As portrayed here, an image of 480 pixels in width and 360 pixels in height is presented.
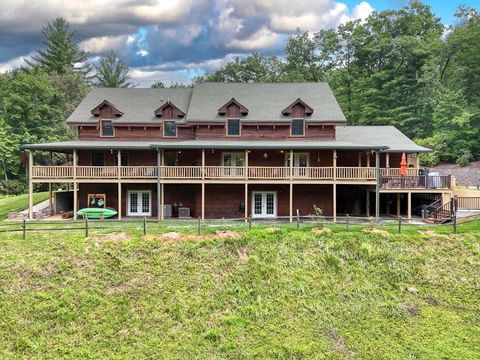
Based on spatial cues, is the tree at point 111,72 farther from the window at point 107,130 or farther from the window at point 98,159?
the window at point 98,159

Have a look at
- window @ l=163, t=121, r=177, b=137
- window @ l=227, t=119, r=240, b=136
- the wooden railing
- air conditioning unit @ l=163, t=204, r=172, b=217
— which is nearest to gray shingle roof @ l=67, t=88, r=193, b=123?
window @ l=163, t=121, r=177, b=137

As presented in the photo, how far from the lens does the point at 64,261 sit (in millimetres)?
15164

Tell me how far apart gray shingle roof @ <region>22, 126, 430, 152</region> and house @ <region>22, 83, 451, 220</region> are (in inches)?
2.5

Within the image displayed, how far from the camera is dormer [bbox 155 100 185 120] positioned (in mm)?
26875

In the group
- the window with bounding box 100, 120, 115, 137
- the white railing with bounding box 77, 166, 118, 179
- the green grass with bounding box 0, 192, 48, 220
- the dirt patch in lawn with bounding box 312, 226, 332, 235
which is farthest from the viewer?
the window with bounding box 100, 120, 115, 137

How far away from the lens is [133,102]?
28.9 metres

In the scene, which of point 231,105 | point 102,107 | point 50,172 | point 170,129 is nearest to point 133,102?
point 102,107

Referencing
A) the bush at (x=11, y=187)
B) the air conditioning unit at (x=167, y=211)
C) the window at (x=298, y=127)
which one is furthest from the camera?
the bush at (x=11, y=187)

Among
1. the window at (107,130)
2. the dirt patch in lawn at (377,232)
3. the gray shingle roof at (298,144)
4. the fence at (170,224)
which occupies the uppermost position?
the window at (107,130)

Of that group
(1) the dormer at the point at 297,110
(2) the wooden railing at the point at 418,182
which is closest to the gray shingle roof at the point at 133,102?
(1) the dormer at the point at 297,110

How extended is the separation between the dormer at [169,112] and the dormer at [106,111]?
2716 millimetres

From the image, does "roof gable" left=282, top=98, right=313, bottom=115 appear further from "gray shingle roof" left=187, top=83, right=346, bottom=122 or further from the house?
"gray shingle roof" left=187, top=83, right=346, bottom=122

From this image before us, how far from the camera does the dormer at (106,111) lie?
26703 millimetres

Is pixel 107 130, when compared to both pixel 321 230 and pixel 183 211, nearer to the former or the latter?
pixel 183 211
